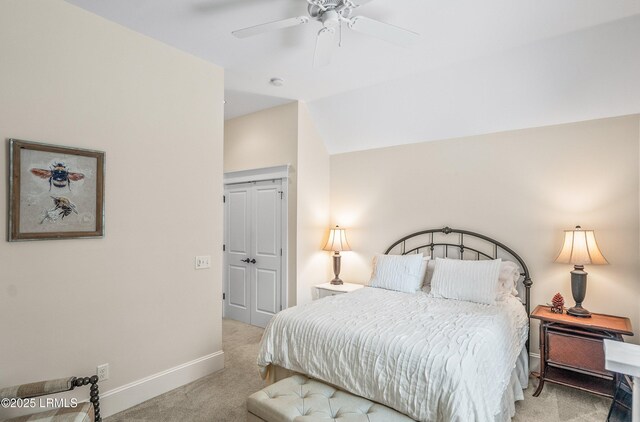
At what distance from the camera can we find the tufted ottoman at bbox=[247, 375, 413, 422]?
1.81 m

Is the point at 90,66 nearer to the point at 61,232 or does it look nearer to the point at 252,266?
the point at 61,232

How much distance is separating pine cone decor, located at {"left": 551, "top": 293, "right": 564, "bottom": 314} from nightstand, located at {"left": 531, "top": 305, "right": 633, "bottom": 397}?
6 centimetres

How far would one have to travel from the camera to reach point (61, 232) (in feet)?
7.56

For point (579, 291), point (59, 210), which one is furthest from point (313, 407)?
point (579, 291)

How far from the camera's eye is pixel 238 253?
4.94 m

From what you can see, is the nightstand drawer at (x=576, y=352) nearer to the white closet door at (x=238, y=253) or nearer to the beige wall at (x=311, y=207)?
the beige wall at (x=311, y=207)

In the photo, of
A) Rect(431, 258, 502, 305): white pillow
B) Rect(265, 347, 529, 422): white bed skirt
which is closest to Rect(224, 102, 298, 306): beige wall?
Rect(265, 347, 529, 422): white bed skirt

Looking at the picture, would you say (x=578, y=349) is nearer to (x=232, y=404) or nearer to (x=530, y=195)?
(x=530, y=195)

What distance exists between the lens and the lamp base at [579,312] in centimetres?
284

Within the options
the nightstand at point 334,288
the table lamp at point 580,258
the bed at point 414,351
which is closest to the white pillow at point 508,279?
the bed at point 414,351

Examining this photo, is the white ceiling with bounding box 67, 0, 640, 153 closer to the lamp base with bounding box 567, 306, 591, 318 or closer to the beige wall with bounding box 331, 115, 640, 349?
the beige wall with bounding box 331, 115, 640, 349

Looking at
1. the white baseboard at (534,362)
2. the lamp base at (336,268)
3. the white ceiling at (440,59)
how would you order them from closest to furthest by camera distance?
1. the white ceiling at (440,59)
2. the white baseboard at (534,362)
3. the lamp base at (336,268)

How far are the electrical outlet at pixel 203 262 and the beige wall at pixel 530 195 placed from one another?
206 cm

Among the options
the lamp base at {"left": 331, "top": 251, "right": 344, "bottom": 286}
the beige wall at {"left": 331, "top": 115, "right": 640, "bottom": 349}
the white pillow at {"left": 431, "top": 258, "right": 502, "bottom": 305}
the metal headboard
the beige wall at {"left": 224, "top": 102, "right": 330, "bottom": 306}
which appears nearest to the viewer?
the beige wall at {"left": 331, "top": 115, "right": 640, "bottom": 349}
